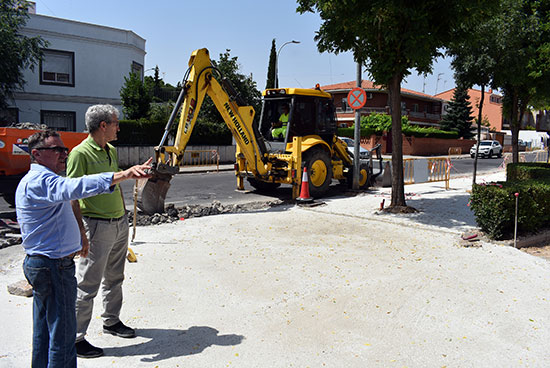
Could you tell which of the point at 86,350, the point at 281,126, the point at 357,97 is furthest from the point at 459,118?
the point at 86,350

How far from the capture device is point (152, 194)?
981cm

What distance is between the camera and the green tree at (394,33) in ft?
31.1

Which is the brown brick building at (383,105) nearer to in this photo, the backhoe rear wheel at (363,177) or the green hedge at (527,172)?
the backhoe rear wheel at (363,177)

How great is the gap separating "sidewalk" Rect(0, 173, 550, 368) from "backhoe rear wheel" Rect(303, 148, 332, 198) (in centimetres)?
392

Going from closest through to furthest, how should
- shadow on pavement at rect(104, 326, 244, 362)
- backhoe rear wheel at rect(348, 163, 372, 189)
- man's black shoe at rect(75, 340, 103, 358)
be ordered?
1. man's black shoe at rect(75, 340, 103, 358)
2. shadow on pavement at rect(104, 326, 244, 362)
3. backhoe rear wheel at rect(348, 163, 372, 189)

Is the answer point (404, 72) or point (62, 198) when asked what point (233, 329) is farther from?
point (404, 72)

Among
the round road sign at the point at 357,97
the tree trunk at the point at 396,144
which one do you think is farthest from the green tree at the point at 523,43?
the tree trunk at the point at 396,144

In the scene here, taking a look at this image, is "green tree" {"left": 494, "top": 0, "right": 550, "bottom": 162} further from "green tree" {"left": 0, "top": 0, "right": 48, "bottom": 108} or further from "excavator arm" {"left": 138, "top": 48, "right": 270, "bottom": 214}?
"green tree" {"left": 0, "top": 0, "right": 48, "bottom": 108}

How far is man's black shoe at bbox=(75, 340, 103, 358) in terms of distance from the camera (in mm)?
3908

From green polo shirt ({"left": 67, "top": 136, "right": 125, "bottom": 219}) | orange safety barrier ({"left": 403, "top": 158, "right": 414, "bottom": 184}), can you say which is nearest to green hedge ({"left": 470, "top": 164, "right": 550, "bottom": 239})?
green polo shirt ({"left": 67, "top": 136, "right": 125, "bottom": 219})

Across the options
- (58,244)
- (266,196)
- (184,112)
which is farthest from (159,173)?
(58,244)

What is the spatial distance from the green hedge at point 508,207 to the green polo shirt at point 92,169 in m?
6.72

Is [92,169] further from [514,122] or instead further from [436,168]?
[436,168]

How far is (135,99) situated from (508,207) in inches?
788
